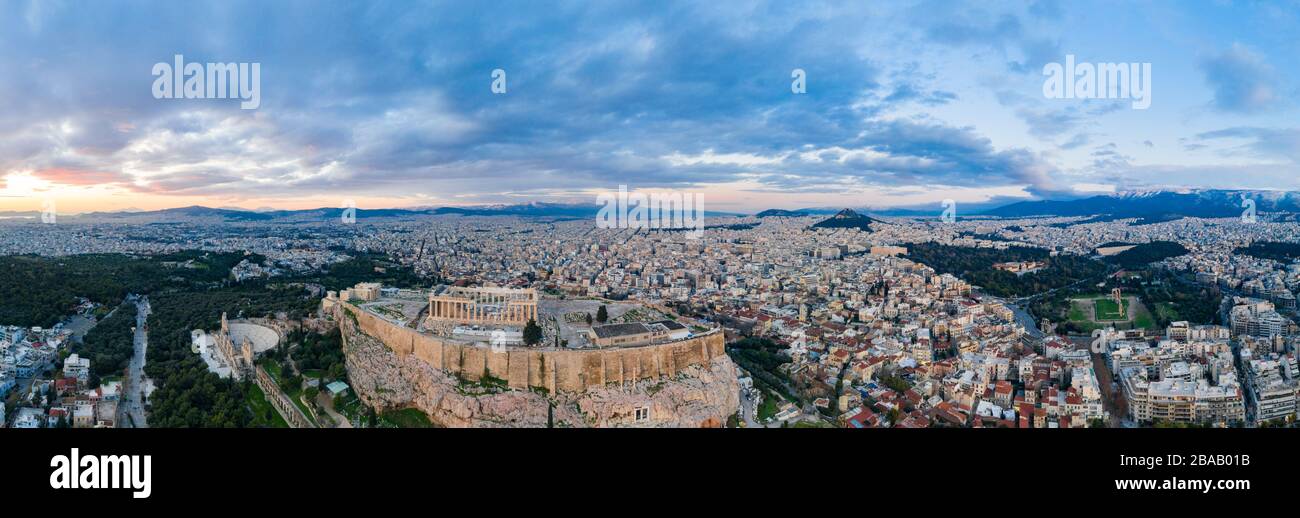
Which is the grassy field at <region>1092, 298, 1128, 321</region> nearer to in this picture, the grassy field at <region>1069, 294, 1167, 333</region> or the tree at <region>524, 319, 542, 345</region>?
the grassy field at <region>1069, 294, 1167, 333</region>

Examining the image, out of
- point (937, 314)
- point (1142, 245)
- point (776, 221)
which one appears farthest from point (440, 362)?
point (776, 221)

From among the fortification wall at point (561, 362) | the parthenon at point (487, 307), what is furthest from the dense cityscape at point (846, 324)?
the parthenon at point (487, 307)

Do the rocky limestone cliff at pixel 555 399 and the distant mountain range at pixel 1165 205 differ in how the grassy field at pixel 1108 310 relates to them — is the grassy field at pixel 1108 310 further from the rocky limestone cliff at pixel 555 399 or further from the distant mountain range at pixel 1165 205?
the distant mountain range at pixel 1165 205

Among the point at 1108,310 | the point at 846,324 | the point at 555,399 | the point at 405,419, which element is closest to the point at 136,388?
the point at 405,419

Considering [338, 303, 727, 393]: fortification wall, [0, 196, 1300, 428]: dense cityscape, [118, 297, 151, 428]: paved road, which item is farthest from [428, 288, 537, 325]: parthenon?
[118, 297, 151, 428]: paved road

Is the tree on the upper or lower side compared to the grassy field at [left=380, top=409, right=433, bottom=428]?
upper
